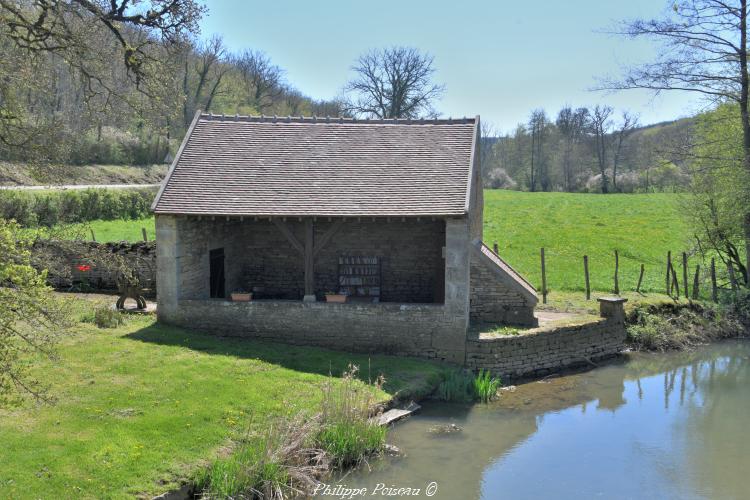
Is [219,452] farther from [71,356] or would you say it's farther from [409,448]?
[71,356]

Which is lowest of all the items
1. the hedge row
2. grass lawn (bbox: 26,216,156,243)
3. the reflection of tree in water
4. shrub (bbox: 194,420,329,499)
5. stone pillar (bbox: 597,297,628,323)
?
the reflection of tree in water

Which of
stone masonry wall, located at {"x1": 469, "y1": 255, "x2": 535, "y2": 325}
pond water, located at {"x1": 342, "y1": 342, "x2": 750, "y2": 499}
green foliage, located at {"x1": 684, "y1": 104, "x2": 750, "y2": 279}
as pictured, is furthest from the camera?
green foliage, located at {"x1": 684, "y1": 104, "x2": 750, "y2": 279}

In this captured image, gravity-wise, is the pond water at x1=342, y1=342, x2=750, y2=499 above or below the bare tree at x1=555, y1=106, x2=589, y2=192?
below

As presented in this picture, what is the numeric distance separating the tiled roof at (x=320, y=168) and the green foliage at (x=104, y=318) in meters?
2.61

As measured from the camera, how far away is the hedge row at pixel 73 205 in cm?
2404

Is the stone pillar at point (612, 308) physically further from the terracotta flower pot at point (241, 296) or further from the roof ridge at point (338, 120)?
the terracotta flower pot at point (241, 296)

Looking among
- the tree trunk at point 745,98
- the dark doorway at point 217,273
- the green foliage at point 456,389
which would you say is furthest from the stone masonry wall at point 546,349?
the tree trunk at point 745,98

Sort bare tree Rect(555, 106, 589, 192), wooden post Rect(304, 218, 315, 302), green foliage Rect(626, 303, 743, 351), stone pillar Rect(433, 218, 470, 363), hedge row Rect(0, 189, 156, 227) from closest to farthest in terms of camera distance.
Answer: stone pillar Rect(433, 218, 470, 363) → wooden post Rect(304, 218, 315, 302) → green foliage Rect(626, 303, 743, 351) → hedge row Rect(0, 189, 156, 227) → bare tree Rect(555, 106, 589, 192)

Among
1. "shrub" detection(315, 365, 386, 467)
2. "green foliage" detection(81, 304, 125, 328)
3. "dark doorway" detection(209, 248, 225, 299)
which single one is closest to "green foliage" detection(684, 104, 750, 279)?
"dark doorway" detection(209, 248, 225, 299)

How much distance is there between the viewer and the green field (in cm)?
2317

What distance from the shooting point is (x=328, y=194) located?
599 inches

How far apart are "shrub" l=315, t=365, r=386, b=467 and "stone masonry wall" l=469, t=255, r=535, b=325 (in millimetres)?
5909

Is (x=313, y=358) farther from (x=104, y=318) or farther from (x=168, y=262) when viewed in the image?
(x=104, y=318)

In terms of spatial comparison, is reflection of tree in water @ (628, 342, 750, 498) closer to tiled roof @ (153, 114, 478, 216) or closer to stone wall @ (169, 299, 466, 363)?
stone wall @ (169, 299, 466, 363)
